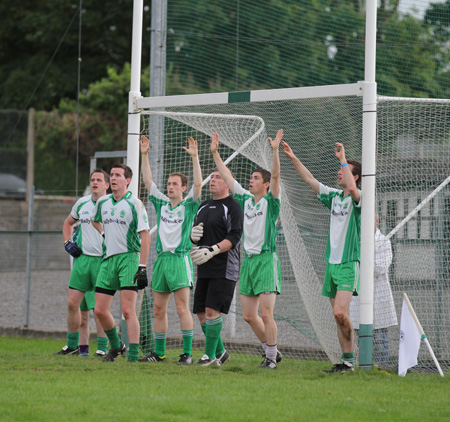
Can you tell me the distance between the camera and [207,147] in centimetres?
1316

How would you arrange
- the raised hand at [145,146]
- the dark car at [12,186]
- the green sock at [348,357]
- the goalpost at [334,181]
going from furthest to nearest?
the dark car at [12,186] → the raised hand at [145,146] → the goalpost at [334,181] → the green sock at [348,357]

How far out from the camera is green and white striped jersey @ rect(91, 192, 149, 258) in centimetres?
933

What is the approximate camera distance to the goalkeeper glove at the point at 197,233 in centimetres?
935

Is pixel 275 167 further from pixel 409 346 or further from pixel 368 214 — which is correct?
pixel 409 346

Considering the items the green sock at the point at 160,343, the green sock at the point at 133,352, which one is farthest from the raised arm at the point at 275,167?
the green sock at the point at 133,352

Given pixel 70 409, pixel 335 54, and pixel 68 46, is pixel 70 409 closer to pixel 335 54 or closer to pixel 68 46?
pixel 335 54

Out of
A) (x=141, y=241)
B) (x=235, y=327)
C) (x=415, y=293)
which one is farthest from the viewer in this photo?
(x=235, y=327)

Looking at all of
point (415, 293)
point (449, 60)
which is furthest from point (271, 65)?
point (415, 293)

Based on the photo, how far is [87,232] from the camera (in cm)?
1048

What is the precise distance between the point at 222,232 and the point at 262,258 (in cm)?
56

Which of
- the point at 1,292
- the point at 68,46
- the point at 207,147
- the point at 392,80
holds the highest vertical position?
the point at 68,46

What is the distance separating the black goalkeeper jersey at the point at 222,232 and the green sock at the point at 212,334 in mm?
503

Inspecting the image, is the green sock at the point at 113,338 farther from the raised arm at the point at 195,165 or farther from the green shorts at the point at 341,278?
the green shorts at the point at 341,278

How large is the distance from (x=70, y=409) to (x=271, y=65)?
10.3 metres
